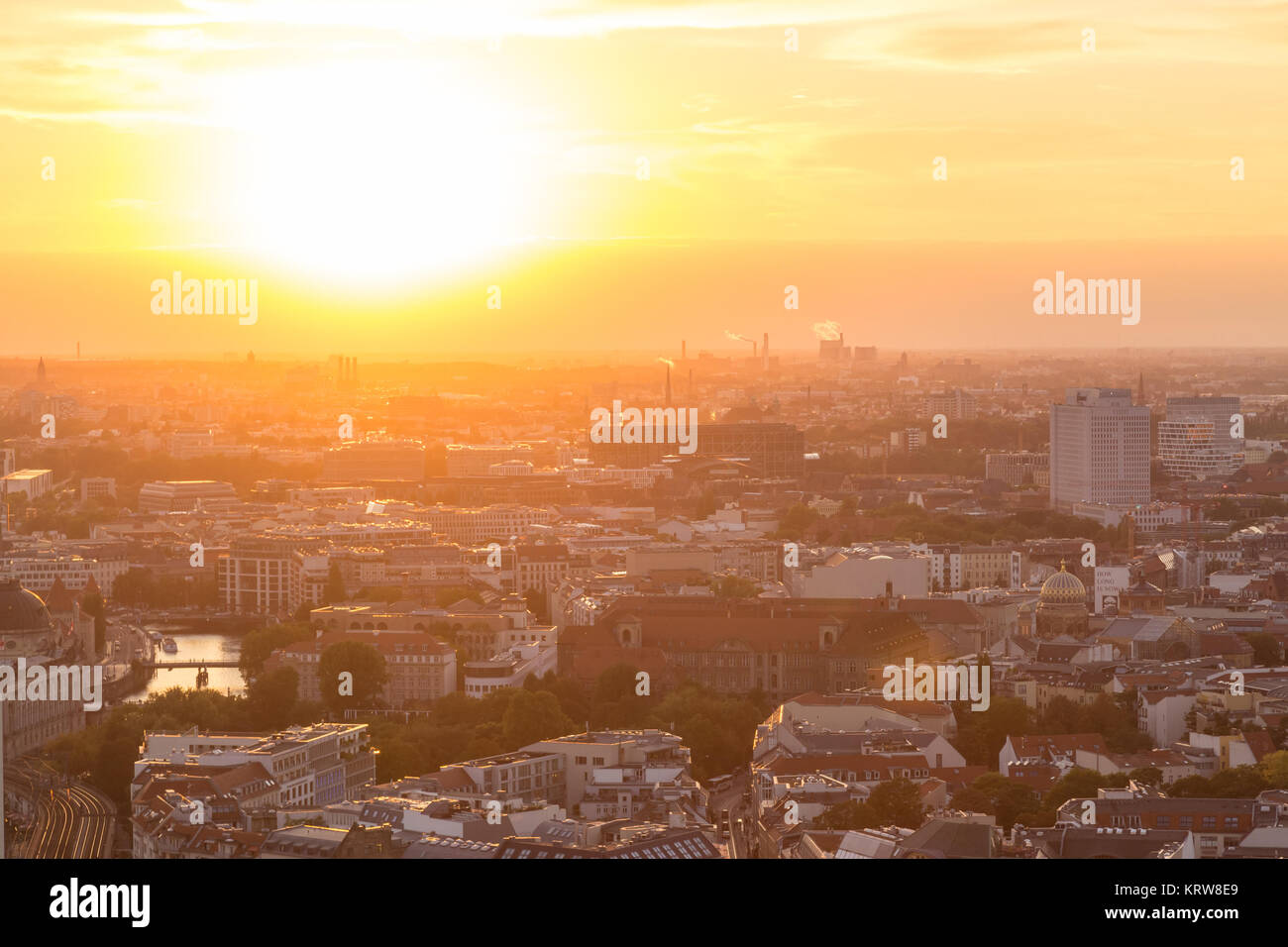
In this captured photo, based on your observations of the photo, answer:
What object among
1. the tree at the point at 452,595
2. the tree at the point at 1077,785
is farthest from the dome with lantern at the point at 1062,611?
the tree at the point at 1077,785

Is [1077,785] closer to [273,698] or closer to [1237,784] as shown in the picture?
[1237,784]

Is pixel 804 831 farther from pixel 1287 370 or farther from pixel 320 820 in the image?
pixel 1287 370

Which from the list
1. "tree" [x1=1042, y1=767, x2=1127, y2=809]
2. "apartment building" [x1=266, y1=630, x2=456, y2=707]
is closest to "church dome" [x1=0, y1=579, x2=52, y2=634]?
"apartment building" [x1=266, y1=630, x2=456, y2=707]

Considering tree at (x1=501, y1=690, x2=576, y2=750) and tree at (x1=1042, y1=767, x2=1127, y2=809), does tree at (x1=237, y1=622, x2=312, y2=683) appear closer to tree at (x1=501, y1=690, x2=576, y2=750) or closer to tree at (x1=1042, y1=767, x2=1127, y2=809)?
tree at (x1=501, y1=690, x2=576, y2=750)

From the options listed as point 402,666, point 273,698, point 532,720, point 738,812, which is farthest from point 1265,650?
point 273,698

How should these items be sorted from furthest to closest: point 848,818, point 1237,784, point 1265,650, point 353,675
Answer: point 1265,650, point 353,675, point 1237,784, point 848,818
